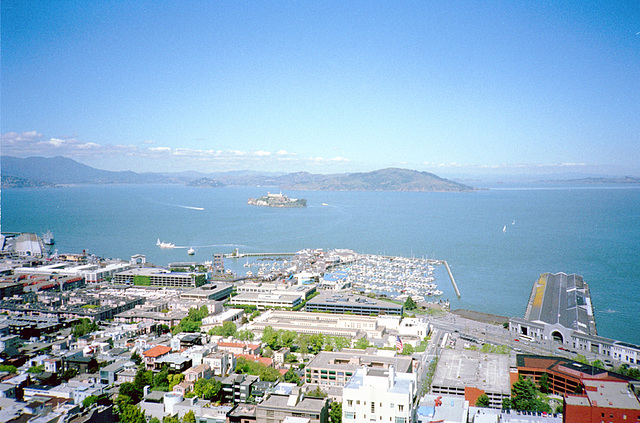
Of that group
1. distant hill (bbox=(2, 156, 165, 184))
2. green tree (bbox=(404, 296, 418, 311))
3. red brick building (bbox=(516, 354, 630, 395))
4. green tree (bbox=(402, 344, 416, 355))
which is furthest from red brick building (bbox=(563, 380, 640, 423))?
distant hill (bbox=(2, 156, 165, 184))

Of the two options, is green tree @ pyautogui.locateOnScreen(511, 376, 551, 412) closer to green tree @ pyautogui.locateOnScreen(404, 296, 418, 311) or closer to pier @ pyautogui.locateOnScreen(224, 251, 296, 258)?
green tree @ pyautogui.locateOnScreen(404, 296, 418, 311)

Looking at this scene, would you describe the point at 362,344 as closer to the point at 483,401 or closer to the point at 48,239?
the point at 483,401

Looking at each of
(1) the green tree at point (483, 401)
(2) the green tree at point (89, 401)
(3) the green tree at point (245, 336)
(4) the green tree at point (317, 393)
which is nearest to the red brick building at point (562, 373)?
(1) the green tree at point (483, 401)

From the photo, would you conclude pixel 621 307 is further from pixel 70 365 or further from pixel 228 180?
pixel 228 180

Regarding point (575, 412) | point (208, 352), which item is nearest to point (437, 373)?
point (575, 412)

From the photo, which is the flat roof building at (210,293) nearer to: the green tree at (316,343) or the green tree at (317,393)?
the green tree at (316,343)

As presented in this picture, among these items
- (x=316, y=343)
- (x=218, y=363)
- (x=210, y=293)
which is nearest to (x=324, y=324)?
(x=316, y=343)
